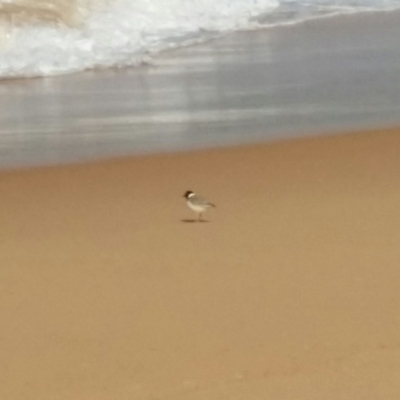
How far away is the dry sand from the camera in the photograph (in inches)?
32.4

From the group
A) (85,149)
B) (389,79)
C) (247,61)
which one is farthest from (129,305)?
(389,79)

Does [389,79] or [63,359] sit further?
[389,79]

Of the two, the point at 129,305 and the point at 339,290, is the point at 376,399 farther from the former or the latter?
the point at 129,305

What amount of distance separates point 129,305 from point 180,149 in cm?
26

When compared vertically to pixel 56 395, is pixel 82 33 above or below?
above

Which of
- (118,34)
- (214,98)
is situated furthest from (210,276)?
(118,34)

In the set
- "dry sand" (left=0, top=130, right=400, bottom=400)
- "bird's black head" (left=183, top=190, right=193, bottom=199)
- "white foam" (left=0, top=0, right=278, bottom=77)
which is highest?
"white foam" (left=0, top=0, right=278, bottom=77)

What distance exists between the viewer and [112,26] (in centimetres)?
104

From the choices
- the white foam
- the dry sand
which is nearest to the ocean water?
the white foam

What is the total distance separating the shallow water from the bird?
9 centimetres

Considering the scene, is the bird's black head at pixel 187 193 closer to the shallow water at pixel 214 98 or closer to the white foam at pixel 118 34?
the shallow water at pixel 214 98

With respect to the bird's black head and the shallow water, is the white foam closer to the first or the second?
the shallow water

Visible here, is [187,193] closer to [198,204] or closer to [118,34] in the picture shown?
[198,204]

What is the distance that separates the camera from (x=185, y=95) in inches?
39.8
